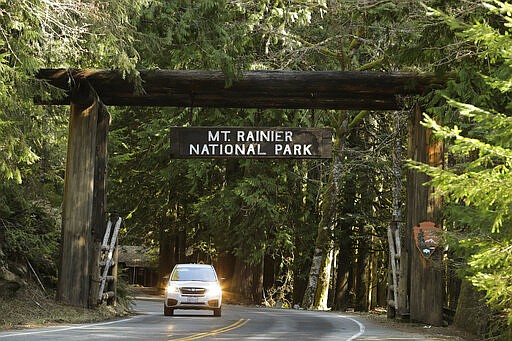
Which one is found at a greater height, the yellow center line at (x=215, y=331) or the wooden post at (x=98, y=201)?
the wooden post at (x=98, y=201)

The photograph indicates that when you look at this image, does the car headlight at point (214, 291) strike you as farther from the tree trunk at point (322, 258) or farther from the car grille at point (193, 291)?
the tree trunk at point (322, 258)

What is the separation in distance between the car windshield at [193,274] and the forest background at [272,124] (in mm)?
3565

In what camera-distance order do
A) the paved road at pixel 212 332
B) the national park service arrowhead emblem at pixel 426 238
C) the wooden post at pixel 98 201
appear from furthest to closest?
the wooden post at pixel 98 201, the national park service arrowhead emblem at pixel 426 238, the paved road at pixel 212 332

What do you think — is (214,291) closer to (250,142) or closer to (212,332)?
(250,142)

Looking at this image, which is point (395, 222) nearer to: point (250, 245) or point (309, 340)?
point (309, 340)

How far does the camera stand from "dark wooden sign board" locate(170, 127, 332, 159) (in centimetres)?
1819

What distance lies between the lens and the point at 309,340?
541 inches

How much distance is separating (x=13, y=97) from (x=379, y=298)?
49836 mm

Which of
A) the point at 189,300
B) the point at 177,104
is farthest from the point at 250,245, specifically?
the point at 177,104

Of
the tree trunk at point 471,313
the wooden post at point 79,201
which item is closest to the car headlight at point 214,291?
the wooden post at point 79,201

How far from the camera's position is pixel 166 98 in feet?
64.0

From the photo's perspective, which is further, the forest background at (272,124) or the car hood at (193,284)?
the car hood at (193,284)

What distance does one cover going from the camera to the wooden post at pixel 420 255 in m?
18.6

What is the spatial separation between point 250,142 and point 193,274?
20.9 ft
